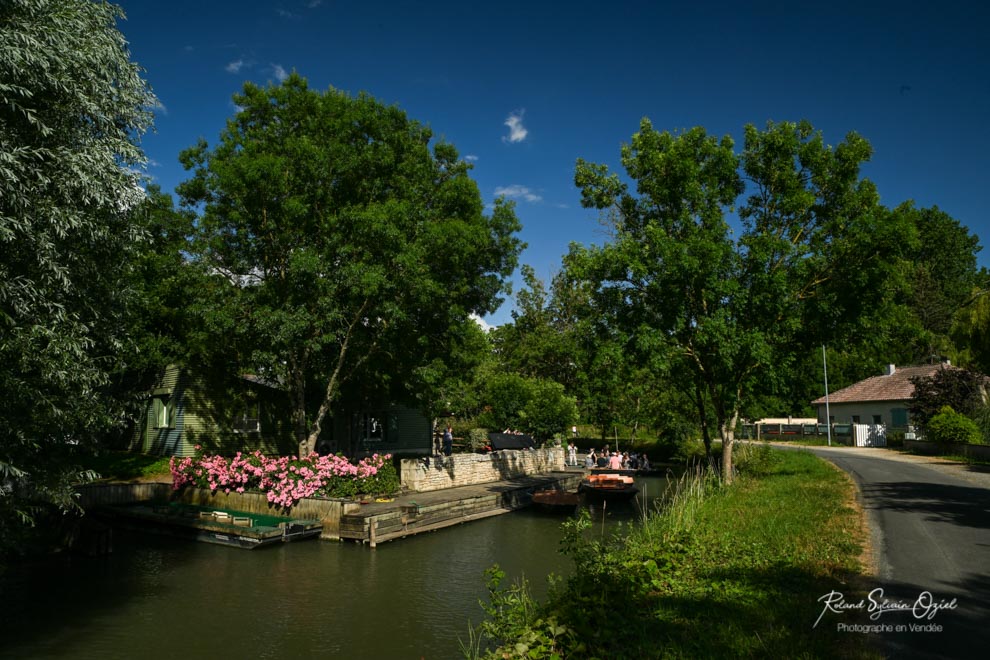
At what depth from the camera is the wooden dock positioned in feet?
57.7

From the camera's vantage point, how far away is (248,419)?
90.6 ft

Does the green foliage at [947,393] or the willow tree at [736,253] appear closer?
the willow tree at [736,253]

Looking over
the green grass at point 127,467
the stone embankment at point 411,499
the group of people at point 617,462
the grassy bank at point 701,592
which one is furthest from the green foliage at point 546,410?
the grassy bank at point 701,592

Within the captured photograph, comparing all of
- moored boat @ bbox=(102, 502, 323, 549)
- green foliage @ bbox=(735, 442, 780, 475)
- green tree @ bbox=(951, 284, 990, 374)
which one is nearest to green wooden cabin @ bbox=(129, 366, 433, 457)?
moored boat @ bbox=(102, 502, 323, 549)

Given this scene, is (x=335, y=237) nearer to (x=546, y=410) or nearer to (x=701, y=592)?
(x=701, y=592)

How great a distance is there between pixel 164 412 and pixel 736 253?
79.2ft

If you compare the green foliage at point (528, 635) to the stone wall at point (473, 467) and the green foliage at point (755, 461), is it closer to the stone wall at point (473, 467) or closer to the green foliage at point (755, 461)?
the stone wall at point (473, 467)

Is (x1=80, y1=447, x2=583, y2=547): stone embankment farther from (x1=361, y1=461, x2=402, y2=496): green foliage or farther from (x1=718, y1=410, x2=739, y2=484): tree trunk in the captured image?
(x1=718, y1=410, x2=739, y2=484): tree trunk

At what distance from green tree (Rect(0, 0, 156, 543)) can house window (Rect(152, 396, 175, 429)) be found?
1697 cm

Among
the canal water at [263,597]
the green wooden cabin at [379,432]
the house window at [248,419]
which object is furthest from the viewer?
the green wooden cabin at [379,432]

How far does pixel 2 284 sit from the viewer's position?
26.3ft

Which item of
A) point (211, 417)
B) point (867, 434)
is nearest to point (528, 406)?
point (211, 417)

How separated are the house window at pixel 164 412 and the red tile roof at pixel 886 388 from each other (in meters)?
48.8

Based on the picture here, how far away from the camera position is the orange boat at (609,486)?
1013 inches
